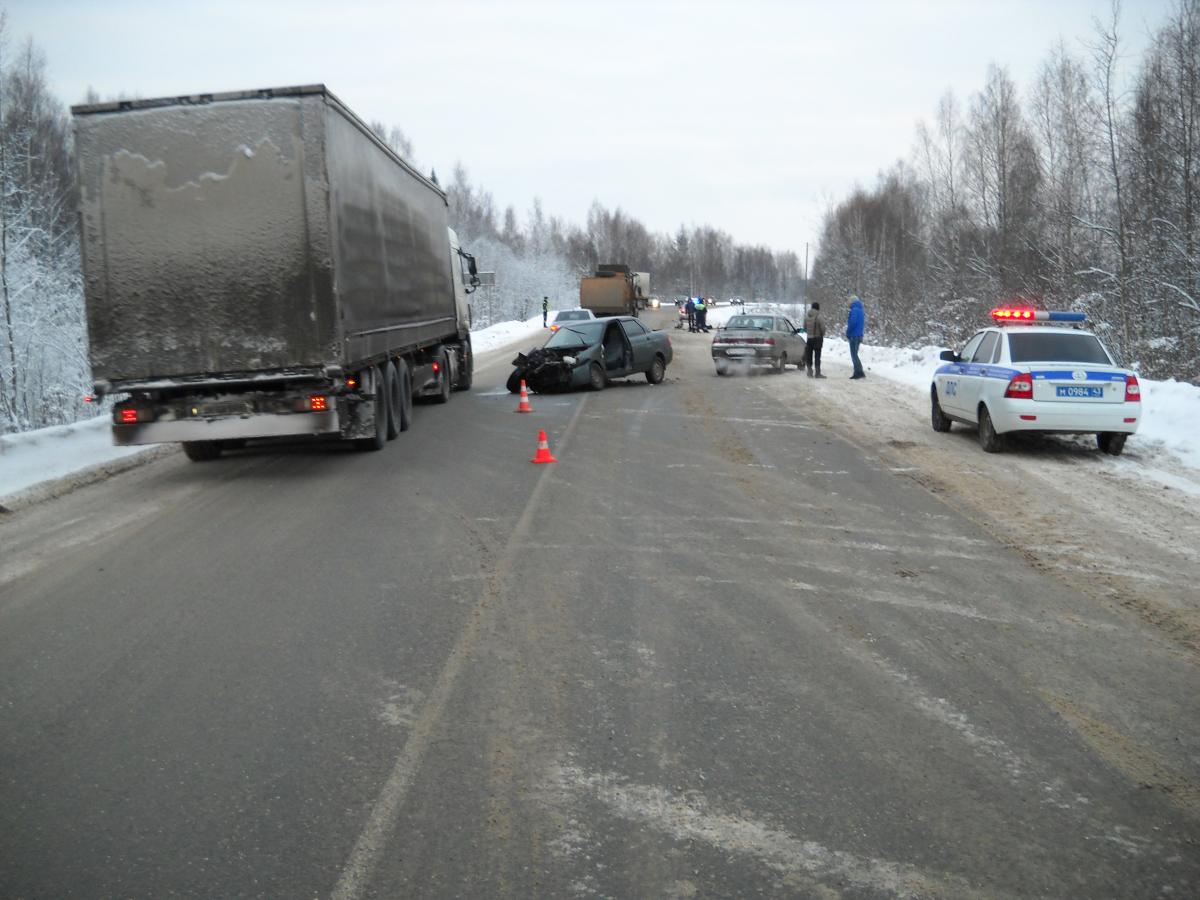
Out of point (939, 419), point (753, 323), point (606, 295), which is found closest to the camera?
point (939, 419)

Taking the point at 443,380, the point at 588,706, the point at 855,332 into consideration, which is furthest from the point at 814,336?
the point at 588,706

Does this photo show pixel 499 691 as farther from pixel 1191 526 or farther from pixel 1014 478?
pixel 1014 478

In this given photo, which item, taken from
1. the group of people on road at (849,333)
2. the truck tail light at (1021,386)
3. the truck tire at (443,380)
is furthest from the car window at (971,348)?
the group of people on road at (849,333)

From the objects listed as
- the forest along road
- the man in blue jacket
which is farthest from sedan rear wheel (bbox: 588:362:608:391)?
the forest along road

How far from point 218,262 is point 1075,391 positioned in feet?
31.9

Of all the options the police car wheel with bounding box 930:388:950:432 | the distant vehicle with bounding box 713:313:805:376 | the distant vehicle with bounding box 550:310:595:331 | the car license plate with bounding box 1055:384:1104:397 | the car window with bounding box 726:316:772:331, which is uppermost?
the distant vehicle with bounding box 550:310:595:331

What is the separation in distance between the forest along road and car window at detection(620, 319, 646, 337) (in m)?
12.8

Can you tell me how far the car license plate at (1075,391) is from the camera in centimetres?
1123

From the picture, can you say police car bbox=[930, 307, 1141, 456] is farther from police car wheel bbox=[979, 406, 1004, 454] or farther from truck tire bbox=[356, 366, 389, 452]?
truck tire bbox=[356, 366, 389, 452]

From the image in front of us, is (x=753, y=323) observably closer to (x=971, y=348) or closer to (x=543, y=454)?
(x=971, y=348)

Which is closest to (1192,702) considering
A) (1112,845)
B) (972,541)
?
(1112,845)

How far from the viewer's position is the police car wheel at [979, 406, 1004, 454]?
11938 millimetres

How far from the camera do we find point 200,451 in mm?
12117

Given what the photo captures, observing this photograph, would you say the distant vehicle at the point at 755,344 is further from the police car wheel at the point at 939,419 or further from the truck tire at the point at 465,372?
the police car wheel at the point at 939,419
